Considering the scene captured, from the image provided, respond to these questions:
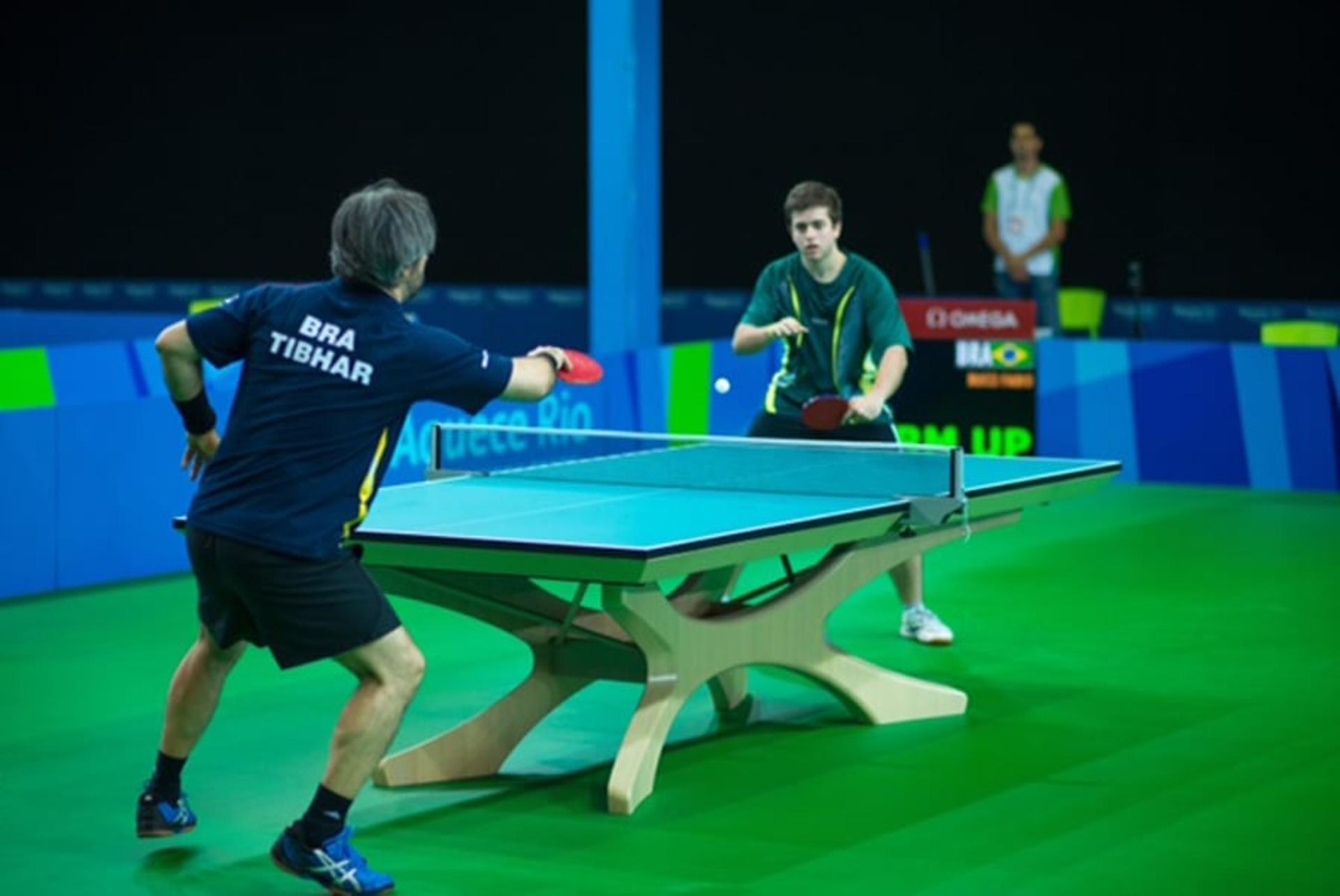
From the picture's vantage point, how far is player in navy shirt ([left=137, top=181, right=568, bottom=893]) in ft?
17.3

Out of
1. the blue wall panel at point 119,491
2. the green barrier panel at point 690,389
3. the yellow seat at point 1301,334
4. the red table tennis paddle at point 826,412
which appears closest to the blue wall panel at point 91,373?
the blue wall panel at point 119,491

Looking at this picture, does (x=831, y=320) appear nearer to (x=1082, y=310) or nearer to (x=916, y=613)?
(x=916, y=613)

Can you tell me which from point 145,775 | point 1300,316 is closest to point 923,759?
point 145,775

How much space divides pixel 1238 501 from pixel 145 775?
6.88 meters

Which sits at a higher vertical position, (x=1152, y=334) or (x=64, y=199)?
(x=64, y=199)

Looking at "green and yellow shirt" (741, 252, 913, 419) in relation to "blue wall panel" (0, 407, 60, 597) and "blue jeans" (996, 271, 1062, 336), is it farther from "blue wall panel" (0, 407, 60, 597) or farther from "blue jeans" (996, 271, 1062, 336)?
"blue jeans" (996, 271, 1062, 336)

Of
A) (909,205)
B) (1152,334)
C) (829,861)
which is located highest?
(909,205)

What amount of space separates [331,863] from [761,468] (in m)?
2.60

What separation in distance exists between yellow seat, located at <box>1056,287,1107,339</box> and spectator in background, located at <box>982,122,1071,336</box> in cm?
121

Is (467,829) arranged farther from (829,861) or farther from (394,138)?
(394,138)

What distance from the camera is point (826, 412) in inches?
309

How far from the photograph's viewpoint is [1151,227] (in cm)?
1838

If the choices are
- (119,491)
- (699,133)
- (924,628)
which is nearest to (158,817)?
(924,628)

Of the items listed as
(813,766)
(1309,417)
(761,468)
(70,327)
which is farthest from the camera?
(70,327)
